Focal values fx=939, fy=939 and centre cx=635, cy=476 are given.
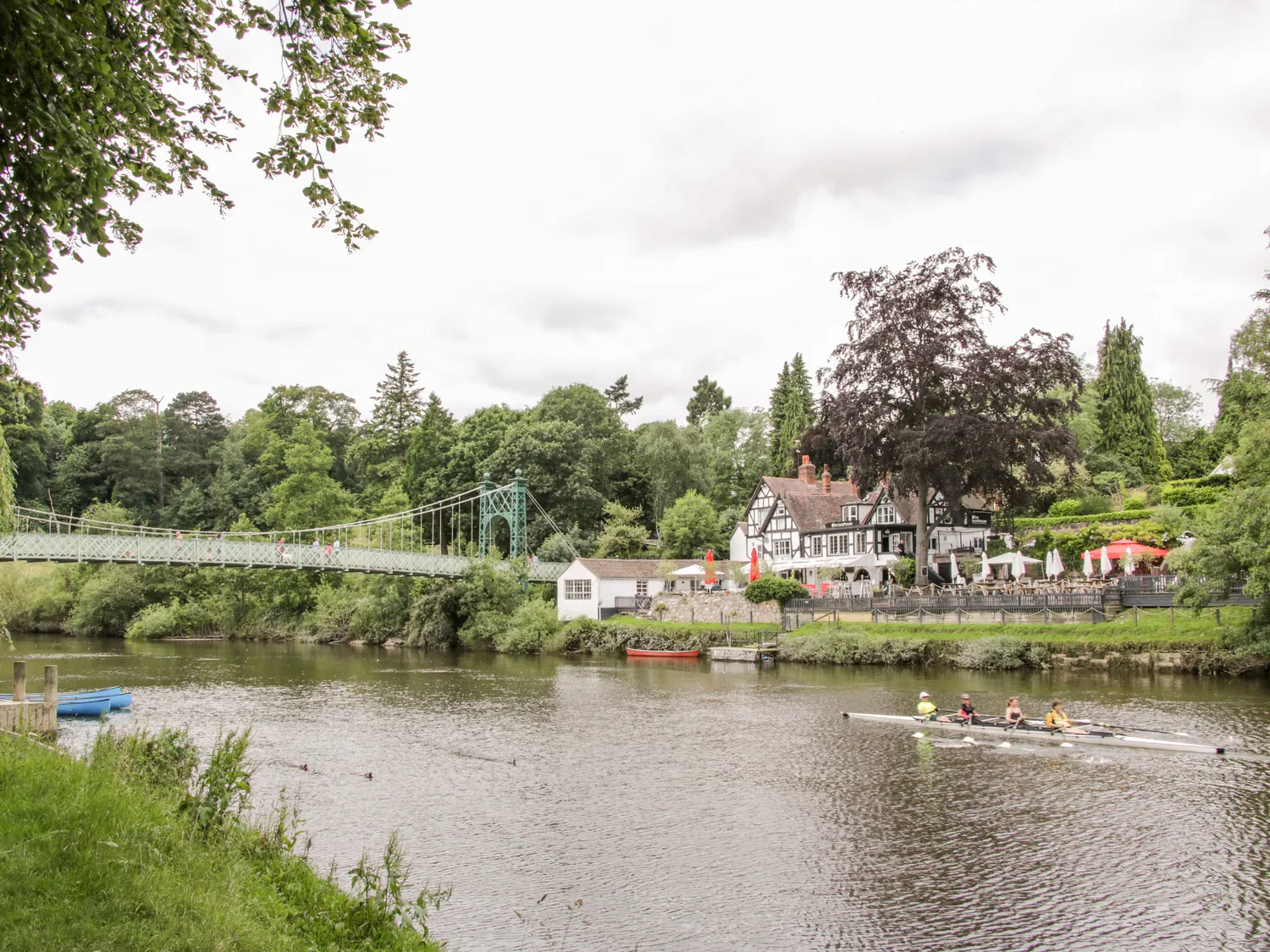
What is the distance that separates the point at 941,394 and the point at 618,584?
19529mm

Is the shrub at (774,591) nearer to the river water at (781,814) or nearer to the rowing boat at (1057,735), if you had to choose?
the river water at (781,814)

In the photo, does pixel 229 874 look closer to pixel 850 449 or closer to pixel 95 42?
pixel 95 42

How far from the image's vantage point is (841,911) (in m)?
10.4

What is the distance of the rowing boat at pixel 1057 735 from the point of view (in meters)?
17.6

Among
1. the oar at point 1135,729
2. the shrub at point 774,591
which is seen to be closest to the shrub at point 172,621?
the shrub at point 774,591

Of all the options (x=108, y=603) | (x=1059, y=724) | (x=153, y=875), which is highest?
(x=153, y=875)

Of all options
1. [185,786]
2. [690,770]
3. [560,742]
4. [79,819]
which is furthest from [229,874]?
[560,742]

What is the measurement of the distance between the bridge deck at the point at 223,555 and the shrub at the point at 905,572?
19.4 m

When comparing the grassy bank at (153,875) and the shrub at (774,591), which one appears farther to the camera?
the shrub at (774,591)

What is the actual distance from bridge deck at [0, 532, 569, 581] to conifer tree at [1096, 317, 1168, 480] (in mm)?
35371

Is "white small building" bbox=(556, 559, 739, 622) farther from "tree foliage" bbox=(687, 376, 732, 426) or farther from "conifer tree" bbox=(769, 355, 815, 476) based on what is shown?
"tree foliage" bbox=(687, 376, 732, 426)

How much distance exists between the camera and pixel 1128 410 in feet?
193

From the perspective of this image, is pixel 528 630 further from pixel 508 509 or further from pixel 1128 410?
pixel 1128 410

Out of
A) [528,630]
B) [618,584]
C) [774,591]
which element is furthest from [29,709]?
[618,584]
